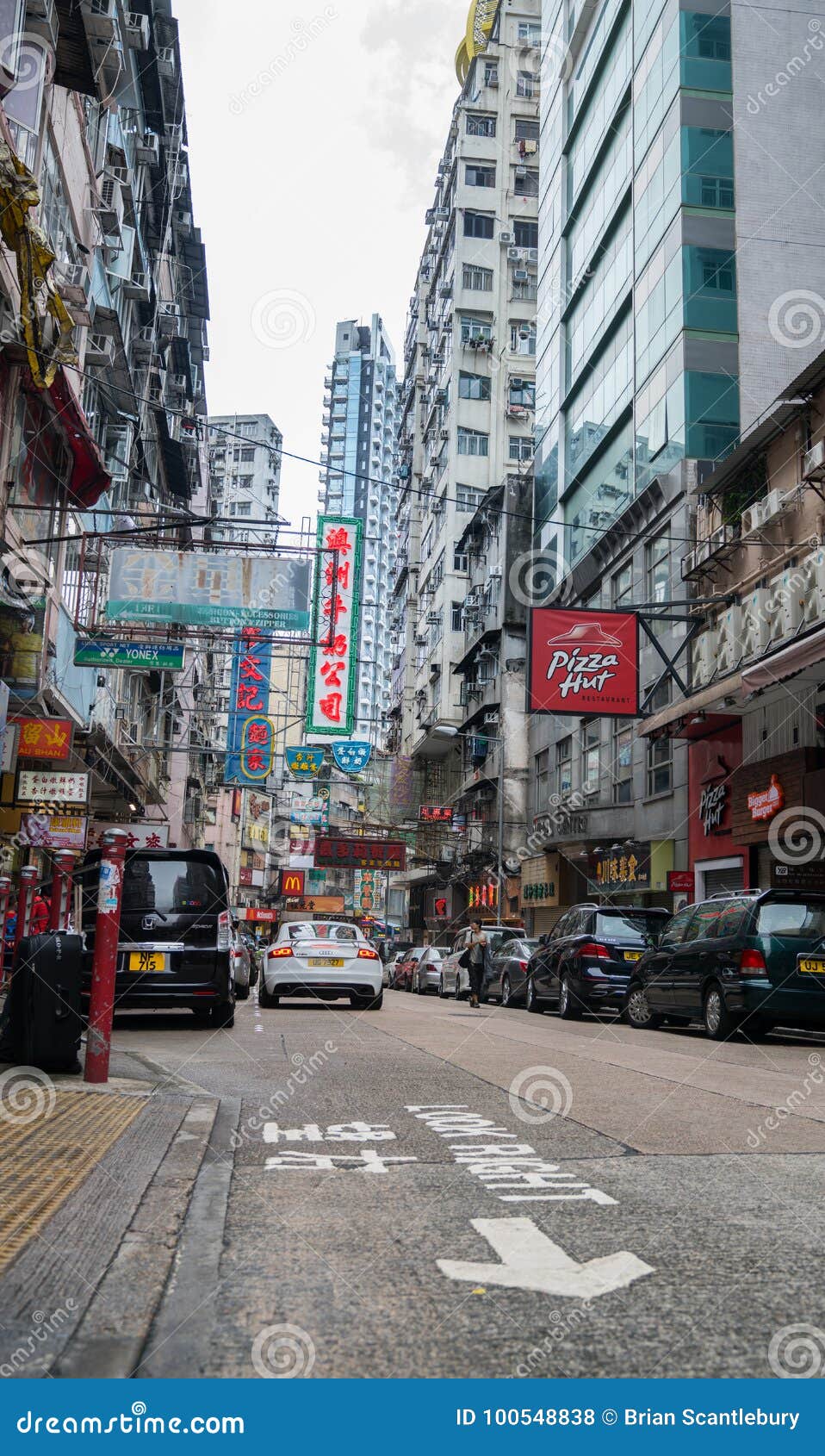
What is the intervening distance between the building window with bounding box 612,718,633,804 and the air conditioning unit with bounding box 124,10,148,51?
20.1 m

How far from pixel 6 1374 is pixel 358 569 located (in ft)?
99.6

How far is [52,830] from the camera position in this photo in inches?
759

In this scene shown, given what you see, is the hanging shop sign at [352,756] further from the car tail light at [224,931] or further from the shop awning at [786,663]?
the car tail light at [224,931]

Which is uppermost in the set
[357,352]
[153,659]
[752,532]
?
[357,352]

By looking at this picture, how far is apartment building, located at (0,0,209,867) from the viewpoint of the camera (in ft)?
49.2

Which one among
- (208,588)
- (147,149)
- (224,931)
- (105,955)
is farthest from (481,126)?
(105,955)

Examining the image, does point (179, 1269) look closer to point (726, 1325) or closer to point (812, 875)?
point (726, 1325)

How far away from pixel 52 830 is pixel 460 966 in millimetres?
10511

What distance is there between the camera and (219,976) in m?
13.1

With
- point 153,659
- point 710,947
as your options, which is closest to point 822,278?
point 153,659

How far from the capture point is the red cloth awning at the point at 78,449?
16.3m

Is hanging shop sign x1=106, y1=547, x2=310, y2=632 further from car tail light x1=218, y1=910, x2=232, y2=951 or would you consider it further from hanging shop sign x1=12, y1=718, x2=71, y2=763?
car tail light x1=218, y1=910, x2=232, y2=951

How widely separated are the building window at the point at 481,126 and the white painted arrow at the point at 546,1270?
236 feet

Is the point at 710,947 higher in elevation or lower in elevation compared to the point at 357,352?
lower
